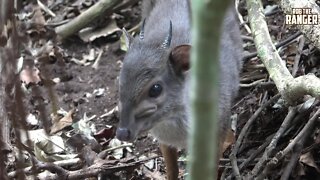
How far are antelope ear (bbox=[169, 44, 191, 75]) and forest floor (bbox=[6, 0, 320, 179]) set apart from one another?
574 mm

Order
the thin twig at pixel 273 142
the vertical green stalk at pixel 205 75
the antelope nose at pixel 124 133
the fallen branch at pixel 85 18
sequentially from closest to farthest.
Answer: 1. the vertical green stalk at pixel 205 75
2. the antelope nose at pixel 124 133
3. the thin twig at pixel 273 142
4. the fallen branch at pixel 85 18

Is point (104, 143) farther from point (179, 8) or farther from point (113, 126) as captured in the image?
point (179, 8)

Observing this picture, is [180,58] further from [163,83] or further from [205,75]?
[205,75]

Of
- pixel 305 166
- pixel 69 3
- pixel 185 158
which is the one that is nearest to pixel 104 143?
pixel 185 158

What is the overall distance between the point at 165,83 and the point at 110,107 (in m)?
1.68

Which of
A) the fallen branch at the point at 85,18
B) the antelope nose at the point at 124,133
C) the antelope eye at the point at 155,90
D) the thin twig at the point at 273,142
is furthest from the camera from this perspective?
the fallen branch at the point at 85,18

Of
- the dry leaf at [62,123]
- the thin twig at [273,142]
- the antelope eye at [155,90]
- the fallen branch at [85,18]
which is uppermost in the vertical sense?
the fallen branch at [85,18]

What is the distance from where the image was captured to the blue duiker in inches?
135

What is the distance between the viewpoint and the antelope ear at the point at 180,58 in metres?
3.59

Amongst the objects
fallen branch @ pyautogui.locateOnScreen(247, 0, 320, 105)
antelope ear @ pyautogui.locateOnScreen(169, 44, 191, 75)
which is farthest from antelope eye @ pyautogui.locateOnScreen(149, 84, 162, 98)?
fallen branch @ pyautogui.locateOnScreen(247, 0, 320, 105)

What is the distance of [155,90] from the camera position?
3.54 metres

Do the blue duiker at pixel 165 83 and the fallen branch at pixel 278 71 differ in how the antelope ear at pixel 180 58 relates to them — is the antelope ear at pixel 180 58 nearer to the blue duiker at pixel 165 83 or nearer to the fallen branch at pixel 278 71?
the blue duiker at pixel 165 83

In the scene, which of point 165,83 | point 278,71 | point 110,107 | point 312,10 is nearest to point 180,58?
point 165,83

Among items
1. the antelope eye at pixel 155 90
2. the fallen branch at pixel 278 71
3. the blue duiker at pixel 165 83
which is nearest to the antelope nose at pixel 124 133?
the blue duiker at pixel 165 83
